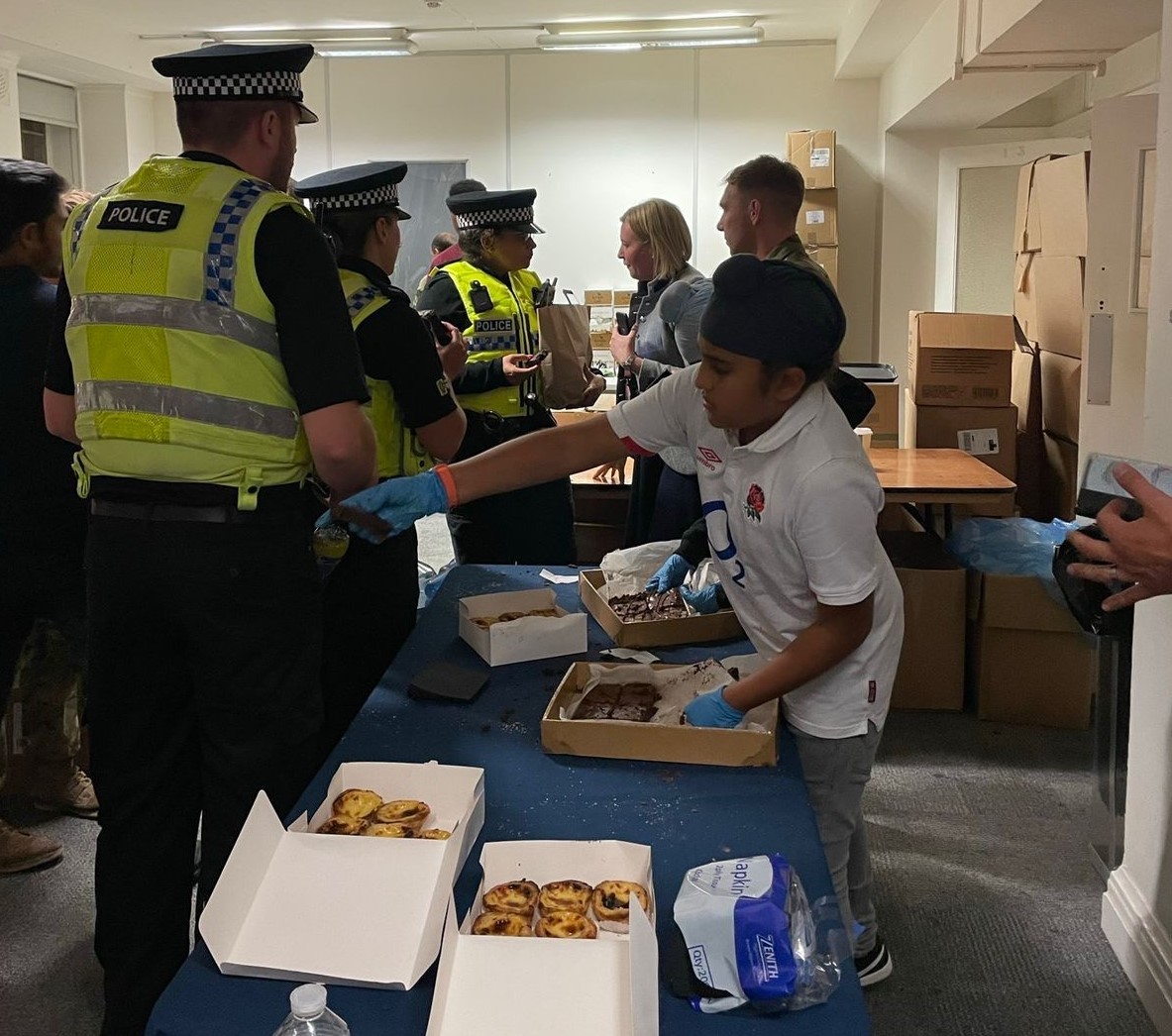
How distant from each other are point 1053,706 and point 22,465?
298 centimetres

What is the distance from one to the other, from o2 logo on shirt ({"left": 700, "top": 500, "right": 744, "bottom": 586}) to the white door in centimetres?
165

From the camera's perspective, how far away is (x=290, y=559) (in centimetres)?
169

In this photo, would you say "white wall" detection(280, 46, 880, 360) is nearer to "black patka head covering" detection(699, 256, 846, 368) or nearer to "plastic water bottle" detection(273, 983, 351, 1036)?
"black patka head covering" detection(699, 256, 846, 368)

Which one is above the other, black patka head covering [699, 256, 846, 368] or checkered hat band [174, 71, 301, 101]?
checkered hat band [174, 71, 301, 101]

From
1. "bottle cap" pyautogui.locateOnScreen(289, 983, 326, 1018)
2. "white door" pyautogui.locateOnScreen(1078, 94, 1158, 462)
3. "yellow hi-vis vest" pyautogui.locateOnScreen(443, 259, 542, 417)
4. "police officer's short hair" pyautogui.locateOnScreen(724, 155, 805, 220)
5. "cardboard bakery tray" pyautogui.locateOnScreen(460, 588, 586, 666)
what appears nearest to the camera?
"bottle cap" pyautogui.locateOnScreen(289, 983, 326, 1018)

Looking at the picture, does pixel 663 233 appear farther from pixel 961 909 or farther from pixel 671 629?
pixel 961 909

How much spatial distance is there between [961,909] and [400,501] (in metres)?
1.59

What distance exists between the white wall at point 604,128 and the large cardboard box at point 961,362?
300cm

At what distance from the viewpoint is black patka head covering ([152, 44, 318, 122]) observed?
1.66 meters

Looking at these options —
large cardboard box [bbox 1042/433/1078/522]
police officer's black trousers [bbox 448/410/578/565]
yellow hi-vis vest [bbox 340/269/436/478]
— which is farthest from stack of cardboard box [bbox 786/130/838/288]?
yellow hi-vis vest [bbox 340/269/436/478]

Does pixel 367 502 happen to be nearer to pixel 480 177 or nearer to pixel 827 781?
pixel 827 781

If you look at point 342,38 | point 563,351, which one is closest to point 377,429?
point 563,351

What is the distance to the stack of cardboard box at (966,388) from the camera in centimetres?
439

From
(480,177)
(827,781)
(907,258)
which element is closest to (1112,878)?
(827,781)
